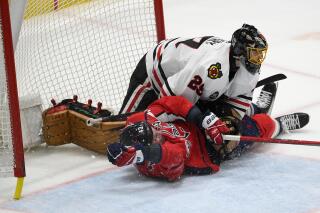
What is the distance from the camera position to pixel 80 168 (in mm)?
3092

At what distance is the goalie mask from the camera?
113 inches

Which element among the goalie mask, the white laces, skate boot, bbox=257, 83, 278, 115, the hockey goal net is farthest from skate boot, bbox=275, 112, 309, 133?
the hockey goal net

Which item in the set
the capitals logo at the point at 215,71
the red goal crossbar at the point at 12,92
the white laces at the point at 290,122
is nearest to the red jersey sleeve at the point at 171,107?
the capitals logo at the point at 215,71

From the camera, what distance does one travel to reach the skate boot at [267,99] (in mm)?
3477

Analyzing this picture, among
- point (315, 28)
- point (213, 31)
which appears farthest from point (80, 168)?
point (315, 28)

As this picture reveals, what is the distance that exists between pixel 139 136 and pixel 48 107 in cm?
83

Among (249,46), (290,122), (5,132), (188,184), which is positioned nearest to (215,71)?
(249,46)

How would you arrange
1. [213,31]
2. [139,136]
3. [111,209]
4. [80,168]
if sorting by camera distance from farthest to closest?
[213,31], [80,168], [139,136], [111,209]

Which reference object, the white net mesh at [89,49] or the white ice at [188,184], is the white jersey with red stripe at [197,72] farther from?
the white net mesh at [89,49]

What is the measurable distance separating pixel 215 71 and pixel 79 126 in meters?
0.70

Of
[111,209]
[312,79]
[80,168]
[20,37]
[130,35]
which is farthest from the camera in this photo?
[312,79]

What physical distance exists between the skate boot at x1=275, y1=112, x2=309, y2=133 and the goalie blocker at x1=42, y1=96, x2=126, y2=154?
0.67 m

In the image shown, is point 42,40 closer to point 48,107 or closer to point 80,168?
point 48,107

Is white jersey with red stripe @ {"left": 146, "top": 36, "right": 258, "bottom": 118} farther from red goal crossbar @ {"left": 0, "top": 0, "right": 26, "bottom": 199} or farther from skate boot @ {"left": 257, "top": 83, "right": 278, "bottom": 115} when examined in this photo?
red goal crossbar @ {"left": 0, "top": 0, "right": 26, "bottom": 199}
